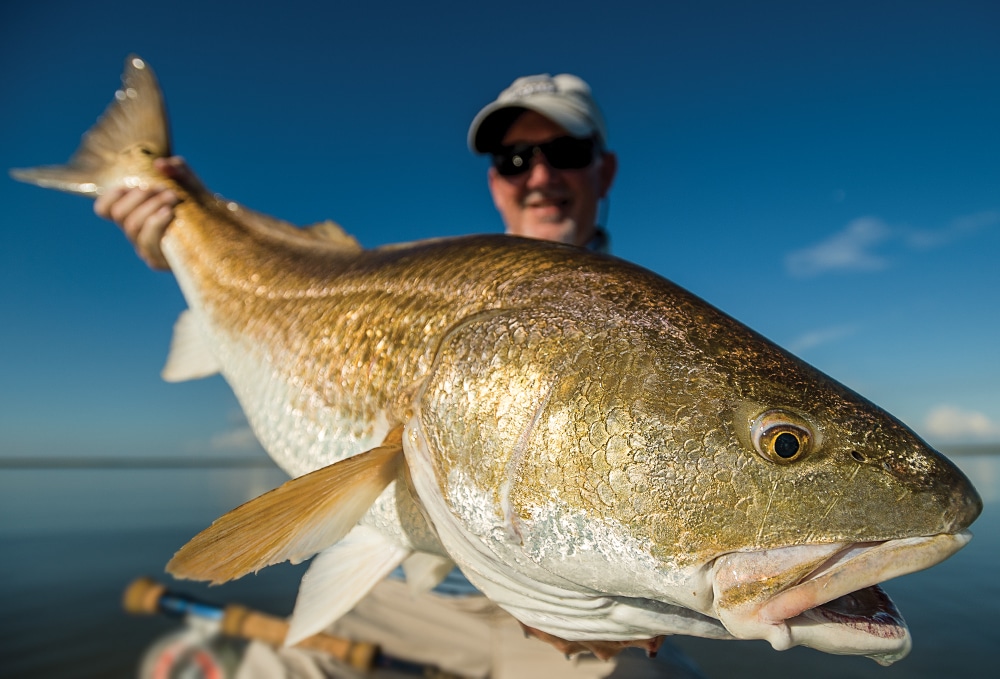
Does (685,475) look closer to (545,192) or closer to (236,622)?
(545,192)

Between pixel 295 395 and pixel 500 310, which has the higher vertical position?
pixel 500 310

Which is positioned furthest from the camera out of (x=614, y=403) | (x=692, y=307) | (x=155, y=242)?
(x=155, y=242)

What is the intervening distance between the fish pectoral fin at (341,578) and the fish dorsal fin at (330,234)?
155 cm

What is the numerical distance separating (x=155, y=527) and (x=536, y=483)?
17441 millimetres

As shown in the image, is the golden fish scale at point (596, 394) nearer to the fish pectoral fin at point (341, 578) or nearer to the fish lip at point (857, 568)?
the fish lip at point (857, 568)

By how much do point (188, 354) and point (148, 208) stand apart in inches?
37.2

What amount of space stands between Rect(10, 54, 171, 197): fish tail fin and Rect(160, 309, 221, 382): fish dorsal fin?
1130 mm

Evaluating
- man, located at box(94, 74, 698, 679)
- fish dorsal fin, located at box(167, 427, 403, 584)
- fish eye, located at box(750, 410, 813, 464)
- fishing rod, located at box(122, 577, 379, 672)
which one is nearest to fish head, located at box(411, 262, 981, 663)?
fish eye, located at box(750, 410, 813, 464)

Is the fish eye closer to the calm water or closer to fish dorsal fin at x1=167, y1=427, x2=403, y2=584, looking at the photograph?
fish dorsal fin at x1=167, y1=427, x2=403, y2=584

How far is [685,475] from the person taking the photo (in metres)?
1.39

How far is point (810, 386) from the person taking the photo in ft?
4.94

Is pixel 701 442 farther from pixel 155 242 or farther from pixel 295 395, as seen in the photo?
pixel 155 242

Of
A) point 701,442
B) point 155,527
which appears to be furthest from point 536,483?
point 155,527

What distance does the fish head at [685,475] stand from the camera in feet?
4.25
